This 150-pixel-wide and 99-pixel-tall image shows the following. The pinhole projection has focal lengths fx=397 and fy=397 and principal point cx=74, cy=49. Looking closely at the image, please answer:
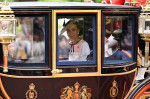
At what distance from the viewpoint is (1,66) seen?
189 inches

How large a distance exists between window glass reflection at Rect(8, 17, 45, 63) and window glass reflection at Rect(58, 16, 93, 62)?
0.23 metres

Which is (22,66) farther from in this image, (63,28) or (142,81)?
(142,81)

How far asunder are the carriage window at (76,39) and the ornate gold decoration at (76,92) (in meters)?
0.30

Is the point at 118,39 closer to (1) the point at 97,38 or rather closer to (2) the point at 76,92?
(1) the point at 97,38

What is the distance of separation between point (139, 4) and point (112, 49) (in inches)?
47.5

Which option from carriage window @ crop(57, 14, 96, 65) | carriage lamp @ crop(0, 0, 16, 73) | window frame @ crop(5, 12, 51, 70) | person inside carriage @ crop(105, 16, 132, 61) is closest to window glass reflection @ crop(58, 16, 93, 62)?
carriage window @ crop(57, 14, 96, 65)

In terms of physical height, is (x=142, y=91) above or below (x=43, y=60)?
below

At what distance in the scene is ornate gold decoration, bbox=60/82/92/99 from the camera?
4770 millimetres

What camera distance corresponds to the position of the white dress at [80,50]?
4852mm

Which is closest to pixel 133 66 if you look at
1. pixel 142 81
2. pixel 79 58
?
pixel 142 81

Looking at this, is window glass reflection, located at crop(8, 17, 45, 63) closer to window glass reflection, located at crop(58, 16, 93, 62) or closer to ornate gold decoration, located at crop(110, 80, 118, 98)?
window glass reflection, located at crop(58, 16, 93, 62)

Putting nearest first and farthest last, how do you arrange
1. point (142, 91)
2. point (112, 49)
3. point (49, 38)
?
point (49, 38), point (112, 49), point (142, 91)

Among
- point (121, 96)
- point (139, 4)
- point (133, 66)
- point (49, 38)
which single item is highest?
point (139, 4)

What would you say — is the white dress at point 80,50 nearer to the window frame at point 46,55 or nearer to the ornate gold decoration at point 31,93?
the window frame at point 46,55
